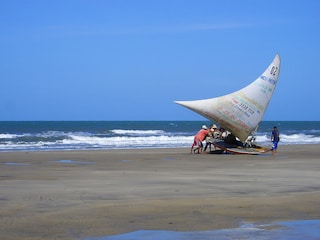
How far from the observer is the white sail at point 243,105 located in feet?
78.5

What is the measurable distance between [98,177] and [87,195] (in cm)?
366

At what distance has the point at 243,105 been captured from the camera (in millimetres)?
24641

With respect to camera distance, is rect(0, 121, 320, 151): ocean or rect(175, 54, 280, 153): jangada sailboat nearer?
rect(175, 54, 280, 153): jangada sailboat

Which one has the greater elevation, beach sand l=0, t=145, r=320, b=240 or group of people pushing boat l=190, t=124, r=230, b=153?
group of people pushing boat l=190, t=124, r=230, b=153

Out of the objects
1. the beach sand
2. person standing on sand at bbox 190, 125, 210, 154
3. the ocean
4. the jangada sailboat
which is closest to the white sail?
the jangada sailboat

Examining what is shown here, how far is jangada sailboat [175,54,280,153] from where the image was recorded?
942 inches

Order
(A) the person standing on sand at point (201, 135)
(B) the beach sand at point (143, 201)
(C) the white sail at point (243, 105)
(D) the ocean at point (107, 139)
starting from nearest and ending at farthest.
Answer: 1. (B) the beach sand at point (143, 201)
2. (C) the white sail at point (243, 105)
3. (A) the person standing on sand at point (201, 135)
4. (D) the ocean at point (107, 139)

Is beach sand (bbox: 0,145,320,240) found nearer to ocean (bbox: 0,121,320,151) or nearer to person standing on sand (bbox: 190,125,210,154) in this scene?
person standing on sand (bbox: 190,125,210,154)

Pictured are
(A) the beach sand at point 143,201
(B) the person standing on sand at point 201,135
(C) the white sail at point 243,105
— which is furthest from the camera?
(B) the person standing on sand at point 201,135

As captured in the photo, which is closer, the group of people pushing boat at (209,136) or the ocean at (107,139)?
the group of people pushing boat at (209,136)

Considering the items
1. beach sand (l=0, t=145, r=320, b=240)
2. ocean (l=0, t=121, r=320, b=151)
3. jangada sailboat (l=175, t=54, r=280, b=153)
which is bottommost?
beach sand (l=0, t=145, r=320, b=240)

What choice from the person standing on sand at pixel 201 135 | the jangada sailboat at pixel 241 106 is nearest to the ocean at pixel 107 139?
the person standing on sand at pixel 201 135

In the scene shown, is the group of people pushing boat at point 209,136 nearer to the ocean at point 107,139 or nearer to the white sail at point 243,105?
the white sail at point 243,105

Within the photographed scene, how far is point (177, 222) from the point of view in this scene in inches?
305
